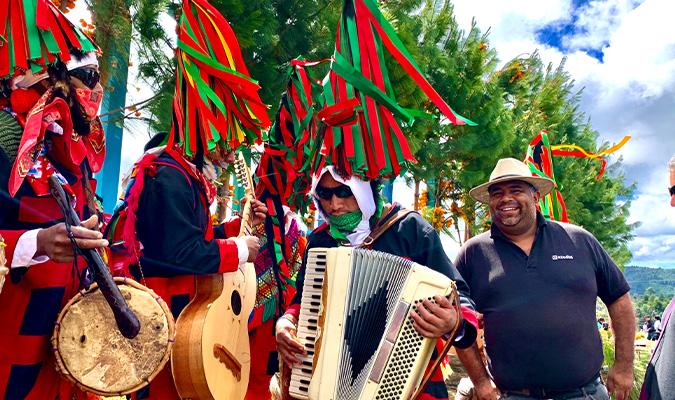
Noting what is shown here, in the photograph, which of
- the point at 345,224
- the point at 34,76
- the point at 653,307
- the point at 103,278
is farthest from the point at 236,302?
the point at 653,307

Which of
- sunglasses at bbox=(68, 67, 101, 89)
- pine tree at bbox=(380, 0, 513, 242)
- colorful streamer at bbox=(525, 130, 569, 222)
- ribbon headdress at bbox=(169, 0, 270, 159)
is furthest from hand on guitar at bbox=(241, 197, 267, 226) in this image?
pine tree at bbox=(380, 0, 513, 242)

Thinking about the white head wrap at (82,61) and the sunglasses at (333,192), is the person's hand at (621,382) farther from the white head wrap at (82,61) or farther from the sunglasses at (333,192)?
the white head wrap at (82,61)

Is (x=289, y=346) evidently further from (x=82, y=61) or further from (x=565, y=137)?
(x=565, y=137)

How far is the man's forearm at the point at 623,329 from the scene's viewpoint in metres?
3.36

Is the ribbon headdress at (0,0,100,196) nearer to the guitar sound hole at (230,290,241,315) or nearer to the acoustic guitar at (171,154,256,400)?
the acoustic guitar at (171,154,256,400)

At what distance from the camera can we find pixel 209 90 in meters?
3.36

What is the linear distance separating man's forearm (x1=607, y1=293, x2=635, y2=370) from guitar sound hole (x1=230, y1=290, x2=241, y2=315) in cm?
232

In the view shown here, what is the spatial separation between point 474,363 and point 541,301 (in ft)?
1.74

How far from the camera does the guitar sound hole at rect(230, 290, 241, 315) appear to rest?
326cm

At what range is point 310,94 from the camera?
164 inches

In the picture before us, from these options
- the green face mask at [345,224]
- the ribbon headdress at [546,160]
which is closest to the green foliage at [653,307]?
the ribbon headdress at [546,160]

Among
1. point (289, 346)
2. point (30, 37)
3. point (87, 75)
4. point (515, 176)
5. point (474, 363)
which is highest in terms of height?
point (30, 37)

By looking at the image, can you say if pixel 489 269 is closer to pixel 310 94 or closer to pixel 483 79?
pixel 310 94

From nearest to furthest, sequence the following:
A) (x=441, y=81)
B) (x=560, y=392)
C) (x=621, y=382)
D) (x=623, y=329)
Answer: (x=560, y=392), (x=621, y=382), (x=623, y=329), (x=441, y=81)
